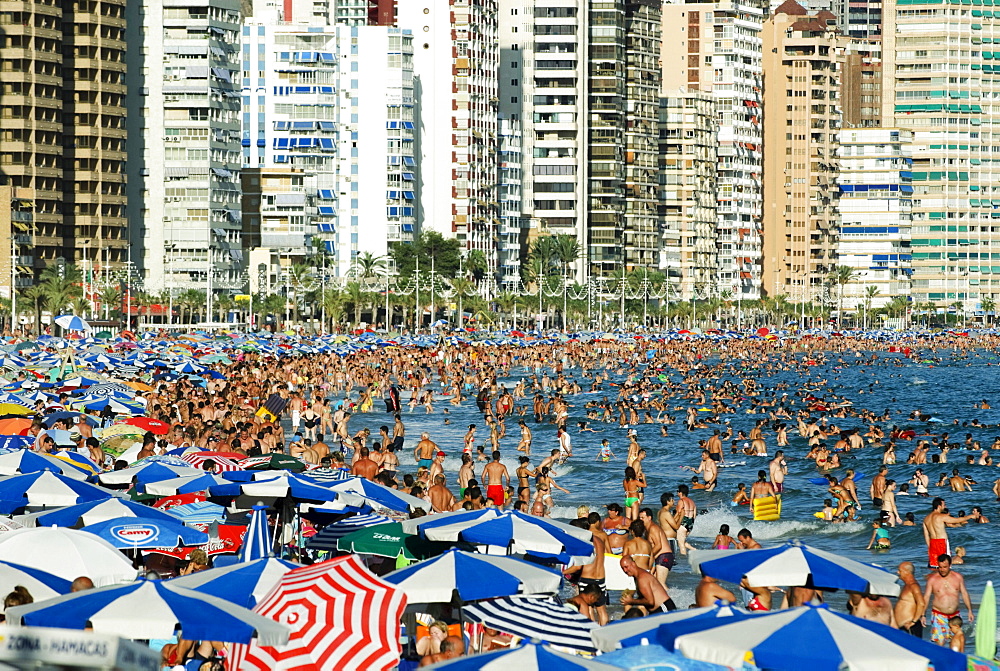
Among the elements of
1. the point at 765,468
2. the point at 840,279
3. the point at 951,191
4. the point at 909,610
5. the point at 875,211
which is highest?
the point at 951,191

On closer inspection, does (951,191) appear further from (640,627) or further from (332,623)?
(332,623)

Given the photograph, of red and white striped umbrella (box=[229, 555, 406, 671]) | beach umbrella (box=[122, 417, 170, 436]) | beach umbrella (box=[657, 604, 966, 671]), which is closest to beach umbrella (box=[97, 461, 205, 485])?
red and white striped umbrella (box=[229, 555, 406, 671])

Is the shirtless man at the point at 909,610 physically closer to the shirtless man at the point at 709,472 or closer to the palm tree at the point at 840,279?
the shirtless man at the point at 709,472

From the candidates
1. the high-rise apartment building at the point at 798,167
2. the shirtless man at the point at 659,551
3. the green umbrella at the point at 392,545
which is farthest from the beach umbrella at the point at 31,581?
the high-rise apartment building at the point at 798,167

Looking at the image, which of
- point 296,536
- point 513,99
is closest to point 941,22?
point 513,99

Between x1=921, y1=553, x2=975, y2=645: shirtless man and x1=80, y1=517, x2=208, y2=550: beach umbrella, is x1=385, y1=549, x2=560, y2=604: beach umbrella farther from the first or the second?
x1=921, y1=553, x2=975, y2=645: shirtless man

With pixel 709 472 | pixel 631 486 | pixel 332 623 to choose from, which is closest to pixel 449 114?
pixel 709 472

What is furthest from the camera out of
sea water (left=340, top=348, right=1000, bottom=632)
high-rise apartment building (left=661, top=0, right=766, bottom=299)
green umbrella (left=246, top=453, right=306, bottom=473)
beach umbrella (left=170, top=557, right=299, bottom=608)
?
high-rise apartment building (left=661, top=0, right=766, bottom=299)
